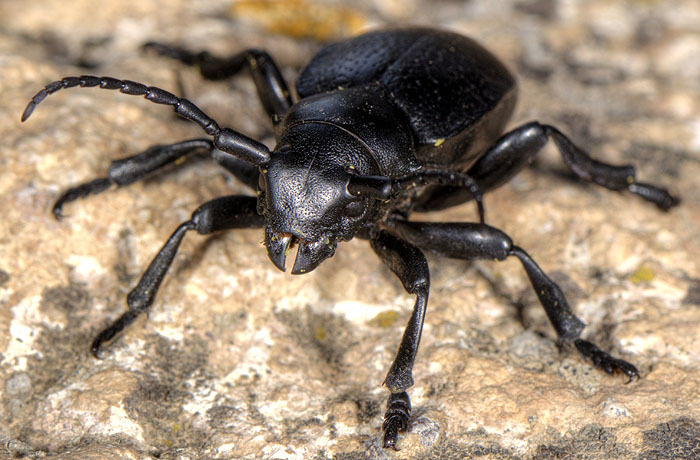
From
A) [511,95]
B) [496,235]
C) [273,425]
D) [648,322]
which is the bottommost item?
[273,425]

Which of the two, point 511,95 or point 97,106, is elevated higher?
point 511,95

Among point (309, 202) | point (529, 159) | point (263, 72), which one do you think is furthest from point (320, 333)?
point (263, 72)

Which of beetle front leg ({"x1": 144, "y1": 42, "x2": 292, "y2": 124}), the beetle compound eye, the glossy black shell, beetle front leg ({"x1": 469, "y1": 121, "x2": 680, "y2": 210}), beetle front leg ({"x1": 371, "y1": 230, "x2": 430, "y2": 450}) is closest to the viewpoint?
beetle front leg ({"x1": 371, "y1": 230, "x2": 430, "y2": 450})

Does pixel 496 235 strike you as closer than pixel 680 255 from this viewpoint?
Yes

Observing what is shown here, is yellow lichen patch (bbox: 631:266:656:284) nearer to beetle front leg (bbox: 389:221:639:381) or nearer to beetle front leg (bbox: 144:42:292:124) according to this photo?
beetle front leg (bbox: 389:221:639:381)

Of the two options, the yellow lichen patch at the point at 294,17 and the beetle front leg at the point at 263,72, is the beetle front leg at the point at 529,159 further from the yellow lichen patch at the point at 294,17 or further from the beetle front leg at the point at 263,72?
the yellow lichen patch at the point at 294,17

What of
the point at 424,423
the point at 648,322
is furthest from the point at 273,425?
the point at 648,322

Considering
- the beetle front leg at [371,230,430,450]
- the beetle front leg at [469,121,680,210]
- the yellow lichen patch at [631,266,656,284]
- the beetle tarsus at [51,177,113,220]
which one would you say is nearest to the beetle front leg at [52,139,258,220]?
the beetle tarsus at [51,177,113,220]

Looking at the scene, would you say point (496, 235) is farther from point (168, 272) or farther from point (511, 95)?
point (168, 272)
